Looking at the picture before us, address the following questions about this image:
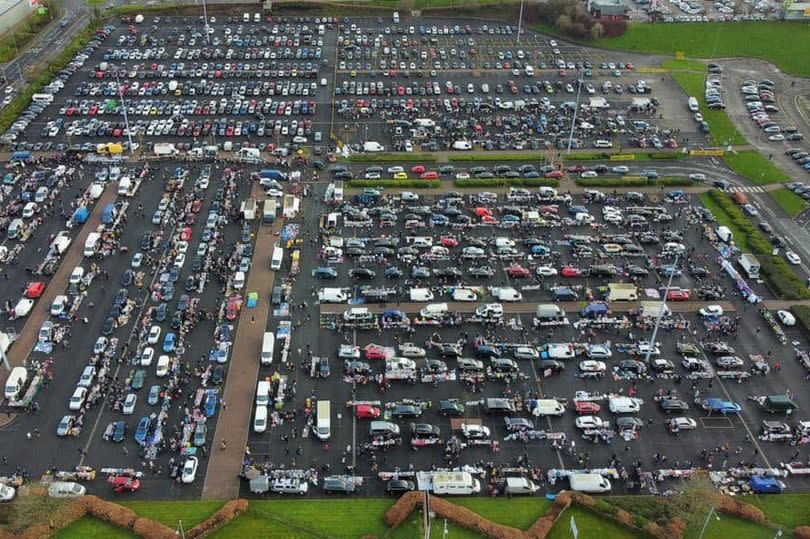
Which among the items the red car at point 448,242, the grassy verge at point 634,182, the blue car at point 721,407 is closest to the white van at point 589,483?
the blue car at point 721,407

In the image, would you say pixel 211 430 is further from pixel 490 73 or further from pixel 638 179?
pixel 490 73

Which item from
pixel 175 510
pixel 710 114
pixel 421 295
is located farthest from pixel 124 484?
pixel 710 114

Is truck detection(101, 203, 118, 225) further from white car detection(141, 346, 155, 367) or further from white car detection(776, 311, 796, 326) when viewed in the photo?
white car detection(776, 311, 796, 326)

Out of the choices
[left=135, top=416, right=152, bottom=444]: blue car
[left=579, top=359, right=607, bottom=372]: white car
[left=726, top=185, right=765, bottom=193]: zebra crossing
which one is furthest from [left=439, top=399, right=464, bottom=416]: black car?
[left=726, top=185, right=765, bottom=193]: zebra crossing

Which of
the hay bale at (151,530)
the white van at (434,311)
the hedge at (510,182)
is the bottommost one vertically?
the hay bale at (151,530)

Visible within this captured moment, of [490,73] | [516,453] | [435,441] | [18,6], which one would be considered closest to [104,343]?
[435,441]

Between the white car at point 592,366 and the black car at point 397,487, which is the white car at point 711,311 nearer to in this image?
the white car at point 592,366

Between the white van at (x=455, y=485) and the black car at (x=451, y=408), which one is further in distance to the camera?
the black car at (x=451, y=408)
